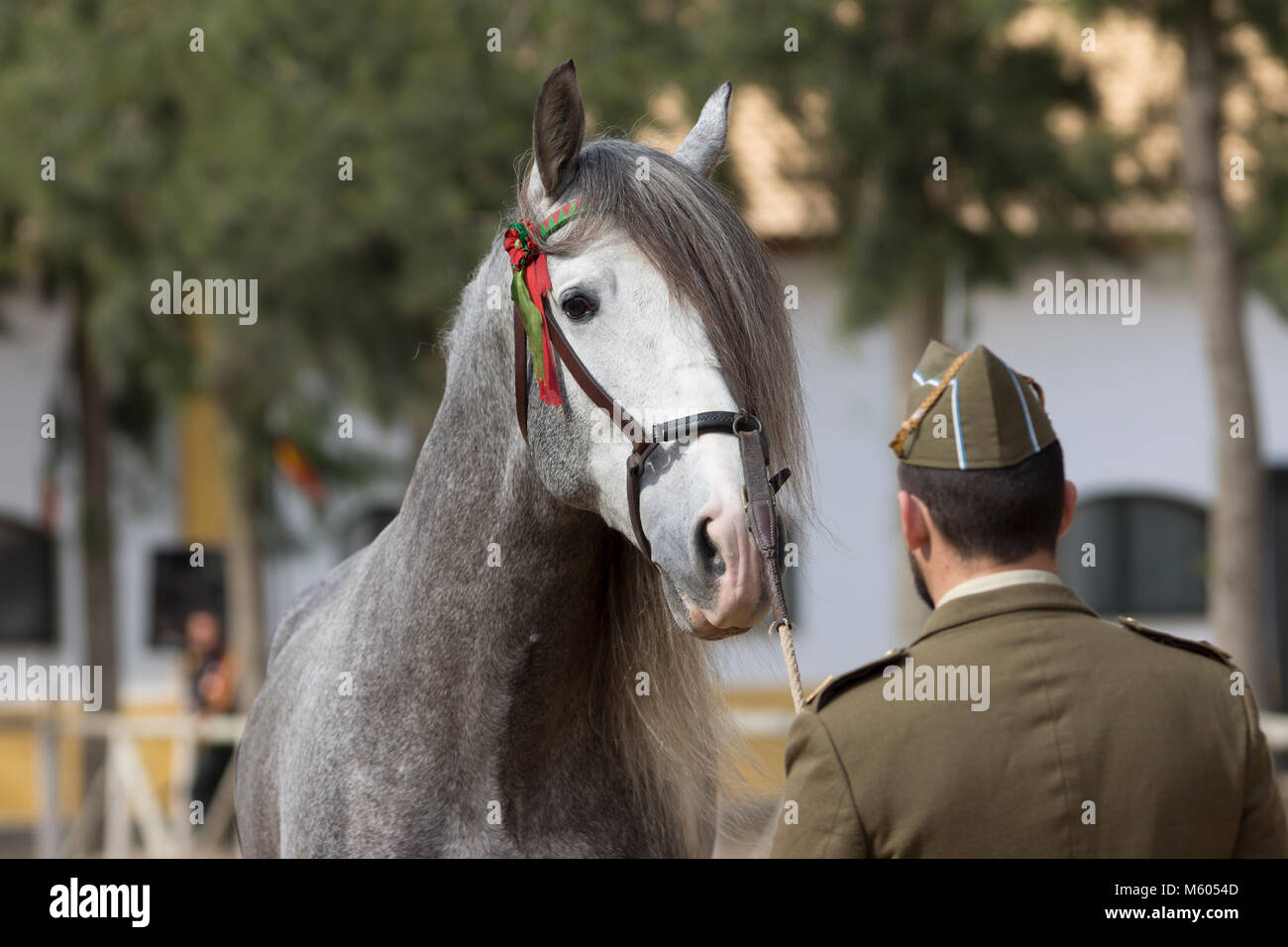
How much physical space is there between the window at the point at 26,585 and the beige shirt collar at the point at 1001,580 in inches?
516

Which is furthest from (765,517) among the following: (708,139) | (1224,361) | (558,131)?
(1224,361)

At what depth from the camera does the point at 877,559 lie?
12.6 meters

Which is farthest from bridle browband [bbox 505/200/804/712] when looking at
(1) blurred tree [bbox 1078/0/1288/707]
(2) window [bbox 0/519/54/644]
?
(2) window [bbox 0/519/54/644]

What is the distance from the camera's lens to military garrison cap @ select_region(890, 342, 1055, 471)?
1755mm

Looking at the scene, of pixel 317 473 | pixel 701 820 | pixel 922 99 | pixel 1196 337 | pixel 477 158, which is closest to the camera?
pixel 701 820

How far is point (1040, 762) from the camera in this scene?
5.37 feet

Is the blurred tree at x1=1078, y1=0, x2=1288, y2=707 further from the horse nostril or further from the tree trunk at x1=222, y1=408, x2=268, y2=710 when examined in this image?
the tree trunk at x1=222, y1=408, x2=268, y2=710

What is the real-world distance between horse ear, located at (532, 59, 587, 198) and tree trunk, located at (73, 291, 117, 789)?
9655mm

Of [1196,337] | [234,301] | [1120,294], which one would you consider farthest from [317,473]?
[1196,337]

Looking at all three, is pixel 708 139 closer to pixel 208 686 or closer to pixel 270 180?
pixel 270 180

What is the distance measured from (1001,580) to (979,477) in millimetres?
132

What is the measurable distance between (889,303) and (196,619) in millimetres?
5864
